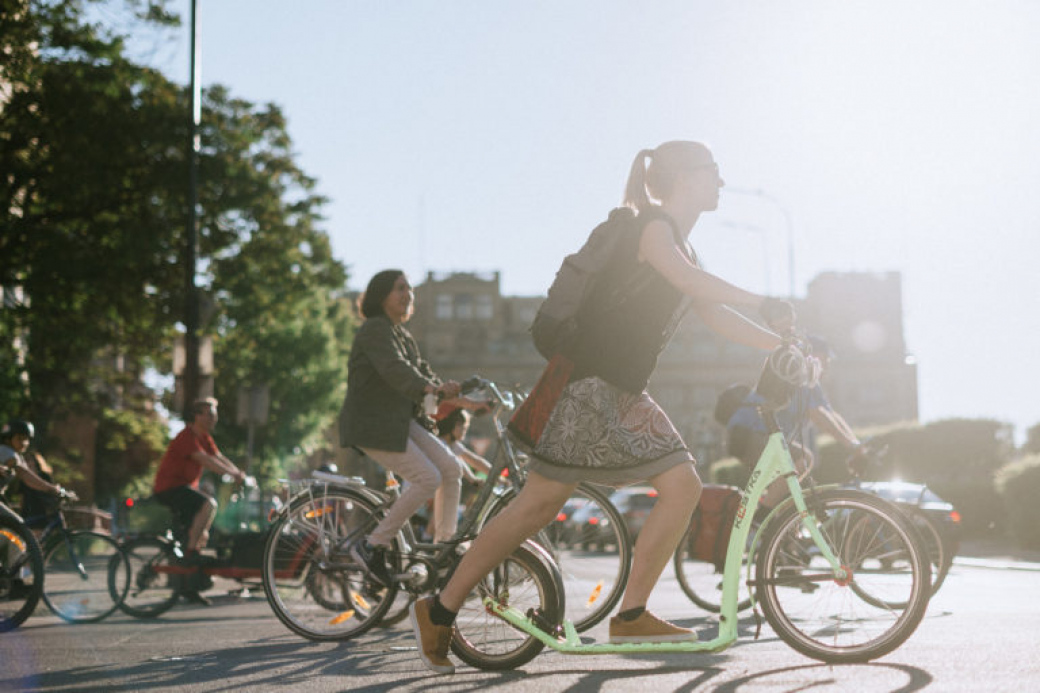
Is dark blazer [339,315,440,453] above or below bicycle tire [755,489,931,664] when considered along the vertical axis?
above

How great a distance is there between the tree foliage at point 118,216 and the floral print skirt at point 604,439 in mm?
15120

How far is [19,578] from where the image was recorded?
337 inches

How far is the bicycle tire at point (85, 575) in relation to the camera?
942 cm

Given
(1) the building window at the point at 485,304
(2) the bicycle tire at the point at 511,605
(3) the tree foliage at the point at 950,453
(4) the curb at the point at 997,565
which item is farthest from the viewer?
(1) the building window at the point at 485,304

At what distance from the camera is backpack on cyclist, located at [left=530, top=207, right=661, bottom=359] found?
453 centimetres

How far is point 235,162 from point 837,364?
3356 inches

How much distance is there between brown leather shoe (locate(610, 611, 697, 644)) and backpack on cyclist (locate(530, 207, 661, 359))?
0.93 meters

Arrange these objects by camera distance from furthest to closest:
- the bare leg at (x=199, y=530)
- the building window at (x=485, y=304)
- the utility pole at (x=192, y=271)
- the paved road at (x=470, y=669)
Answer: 1. the building window at (x=485, y=304)
2. the utility pole at (x=192, y=271)
3. the bare leg at (x=199, y=530)
4. the paved road at (x=470, y=669)

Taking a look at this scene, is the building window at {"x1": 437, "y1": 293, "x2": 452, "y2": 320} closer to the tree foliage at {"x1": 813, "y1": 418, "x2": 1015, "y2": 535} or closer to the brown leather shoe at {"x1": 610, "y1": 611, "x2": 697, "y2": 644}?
the tree foliage at {"x1": 813, "y1": 418, "x2": 1015, "y2": 535}

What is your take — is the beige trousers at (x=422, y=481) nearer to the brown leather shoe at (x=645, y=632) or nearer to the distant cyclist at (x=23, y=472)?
the brown leather shoe at (x=645, y=632)

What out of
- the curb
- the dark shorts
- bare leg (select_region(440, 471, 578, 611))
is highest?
bare leg (select_region(440, 471, 578, 611))

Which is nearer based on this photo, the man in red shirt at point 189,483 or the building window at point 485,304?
the man in red shirt at point 189,483

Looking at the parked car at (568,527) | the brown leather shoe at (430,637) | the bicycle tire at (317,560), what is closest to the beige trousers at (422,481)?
the bicycle tire at (317,560)

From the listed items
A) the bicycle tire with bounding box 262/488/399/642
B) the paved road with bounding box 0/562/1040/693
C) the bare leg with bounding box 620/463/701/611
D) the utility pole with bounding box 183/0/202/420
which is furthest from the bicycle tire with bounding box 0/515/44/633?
the utility pole with bounding box 183/0/202/420
